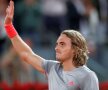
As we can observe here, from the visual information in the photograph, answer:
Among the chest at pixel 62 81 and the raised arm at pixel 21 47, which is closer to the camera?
the chest at pixel 62 81

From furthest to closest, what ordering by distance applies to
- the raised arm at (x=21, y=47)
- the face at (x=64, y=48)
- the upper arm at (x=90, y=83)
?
the raised arm at (x=21, y=47)
the face at (x=64, y=48)
the upper arm at (x=90, y=83)

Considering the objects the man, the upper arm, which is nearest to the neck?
the man

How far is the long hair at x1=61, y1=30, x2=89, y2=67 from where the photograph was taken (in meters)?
6.13

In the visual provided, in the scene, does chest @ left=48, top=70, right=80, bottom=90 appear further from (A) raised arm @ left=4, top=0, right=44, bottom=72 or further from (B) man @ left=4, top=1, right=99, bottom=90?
(A) raised arm @ left=4, top=0, right=44, bottom=72

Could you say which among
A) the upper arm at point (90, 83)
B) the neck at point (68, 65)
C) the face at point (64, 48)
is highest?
the face at point (64, 48)

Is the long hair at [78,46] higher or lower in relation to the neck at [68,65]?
higher

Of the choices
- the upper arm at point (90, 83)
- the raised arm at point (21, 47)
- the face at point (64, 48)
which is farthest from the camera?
the raised arm at point (21, 47)

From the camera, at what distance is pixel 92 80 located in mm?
5961

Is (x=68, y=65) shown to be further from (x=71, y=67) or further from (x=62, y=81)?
(x=62, y=81)

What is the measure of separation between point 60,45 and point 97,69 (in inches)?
208

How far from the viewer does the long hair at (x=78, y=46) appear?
613cm

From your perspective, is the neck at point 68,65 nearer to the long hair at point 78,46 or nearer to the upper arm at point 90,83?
the long hair at point 78,46

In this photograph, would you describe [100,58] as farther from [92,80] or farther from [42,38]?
[92,80]

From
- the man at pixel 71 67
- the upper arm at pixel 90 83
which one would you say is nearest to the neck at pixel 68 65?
the man at pixel 71 67
